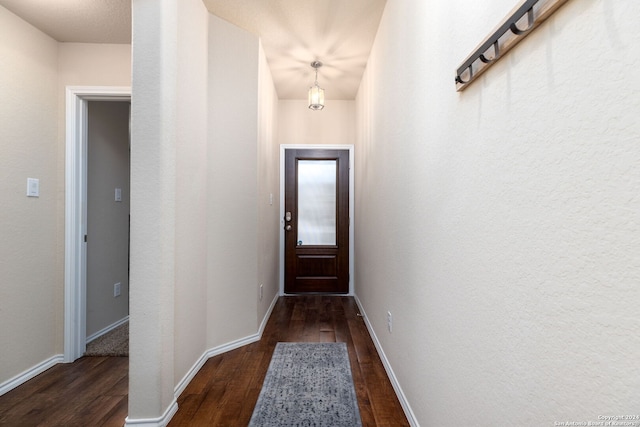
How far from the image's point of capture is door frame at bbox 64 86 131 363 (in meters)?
2.27

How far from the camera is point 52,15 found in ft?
6.59

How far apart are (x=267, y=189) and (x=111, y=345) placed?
1.87 m

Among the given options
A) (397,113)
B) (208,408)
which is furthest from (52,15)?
(208,408)

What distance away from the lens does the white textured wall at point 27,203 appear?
1901 mm

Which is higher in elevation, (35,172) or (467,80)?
(467,80)

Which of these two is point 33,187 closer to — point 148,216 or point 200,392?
point 148,216

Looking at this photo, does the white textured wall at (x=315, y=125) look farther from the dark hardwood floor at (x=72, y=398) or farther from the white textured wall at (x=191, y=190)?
the dark hardwood floor at (x=72, y=398)

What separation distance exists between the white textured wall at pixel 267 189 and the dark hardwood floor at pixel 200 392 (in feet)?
1.87

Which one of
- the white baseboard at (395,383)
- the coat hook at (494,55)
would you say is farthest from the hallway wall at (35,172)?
the coat hook at (494,55)

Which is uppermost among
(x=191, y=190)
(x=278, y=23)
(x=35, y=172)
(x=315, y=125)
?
(x=278, y=23)

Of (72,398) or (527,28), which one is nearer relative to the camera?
(527,28)

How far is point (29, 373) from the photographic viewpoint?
2.03m

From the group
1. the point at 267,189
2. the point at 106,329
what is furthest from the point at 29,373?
the point at 267,189

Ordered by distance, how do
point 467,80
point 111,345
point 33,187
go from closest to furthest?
1. point 467,80
2. point 33,187
3. point 111,345
